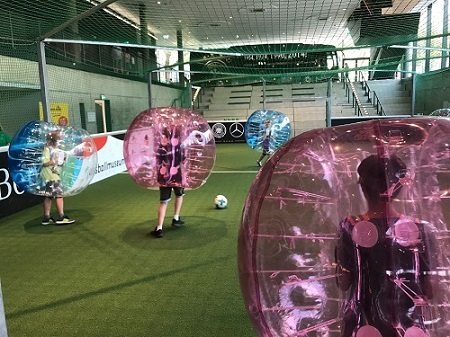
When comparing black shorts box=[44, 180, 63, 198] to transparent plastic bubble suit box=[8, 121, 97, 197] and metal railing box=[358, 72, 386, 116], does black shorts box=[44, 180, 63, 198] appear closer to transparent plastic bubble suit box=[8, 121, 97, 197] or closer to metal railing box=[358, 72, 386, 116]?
transparent plastic bubble suit box=[8, 121, 97, 197]

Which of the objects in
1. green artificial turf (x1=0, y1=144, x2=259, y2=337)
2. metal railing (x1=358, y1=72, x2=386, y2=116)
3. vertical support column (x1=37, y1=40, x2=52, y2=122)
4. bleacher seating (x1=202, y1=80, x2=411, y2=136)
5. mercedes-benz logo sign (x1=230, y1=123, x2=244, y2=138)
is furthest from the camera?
bleacher seating (x1=202, y1=80, x2=411, y2=136)

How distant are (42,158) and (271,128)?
6.59 meters

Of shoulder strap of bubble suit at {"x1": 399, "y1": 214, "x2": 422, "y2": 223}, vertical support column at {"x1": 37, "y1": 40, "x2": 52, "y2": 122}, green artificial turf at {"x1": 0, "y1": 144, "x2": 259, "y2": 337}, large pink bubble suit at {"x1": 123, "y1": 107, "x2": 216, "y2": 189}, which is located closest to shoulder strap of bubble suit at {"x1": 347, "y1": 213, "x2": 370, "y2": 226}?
shoulder strap of bubble suit at {"x1": 399, "y1": 214, "x2": 422, "y2": 223}

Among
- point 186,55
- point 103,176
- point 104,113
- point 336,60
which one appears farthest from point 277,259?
point 336,60

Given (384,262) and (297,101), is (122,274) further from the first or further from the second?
(297,101)

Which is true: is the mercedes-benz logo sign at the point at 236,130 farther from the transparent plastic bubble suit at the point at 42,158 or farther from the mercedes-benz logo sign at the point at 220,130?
the transparent plastic bubble suit at the point at 42,158

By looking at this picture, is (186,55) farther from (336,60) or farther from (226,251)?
(226,251)

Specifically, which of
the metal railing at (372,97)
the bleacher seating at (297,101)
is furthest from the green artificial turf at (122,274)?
the metal railing at (372,97)

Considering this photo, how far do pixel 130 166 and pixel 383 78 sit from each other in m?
22.3

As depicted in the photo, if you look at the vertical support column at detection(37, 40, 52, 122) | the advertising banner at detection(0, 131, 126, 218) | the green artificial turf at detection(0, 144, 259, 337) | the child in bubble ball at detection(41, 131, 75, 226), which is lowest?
the green artificial turf at detection(0, 144, 259, 337)

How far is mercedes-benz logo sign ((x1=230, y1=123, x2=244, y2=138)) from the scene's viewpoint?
18609 millimetres

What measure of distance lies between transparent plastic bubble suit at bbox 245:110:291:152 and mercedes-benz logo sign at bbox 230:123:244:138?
27.0 feet

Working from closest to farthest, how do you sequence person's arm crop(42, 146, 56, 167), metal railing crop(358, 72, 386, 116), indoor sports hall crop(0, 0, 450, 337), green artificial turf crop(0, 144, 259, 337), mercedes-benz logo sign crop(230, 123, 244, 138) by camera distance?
green artificial turf crop(0, 144, 259, 337)
indoor sports hall crop(0, 0, 450, 337)
person's arm crop(42, 146, 56, 167)
mercedes-benz logo sign crop(230, 123, 244, 138)
metal railing crop(358, 72, 386, 116)

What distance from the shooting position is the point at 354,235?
1.31 metres
